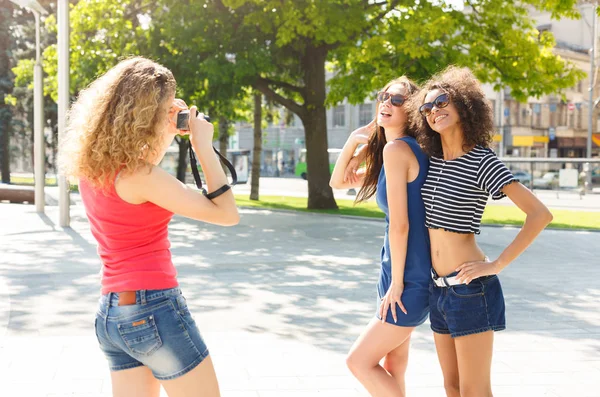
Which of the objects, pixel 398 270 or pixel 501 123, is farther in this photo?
pixel 501 123

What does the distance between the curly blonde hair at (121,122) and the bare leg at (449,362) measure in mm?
1460

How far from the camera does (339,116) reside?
64.5 m

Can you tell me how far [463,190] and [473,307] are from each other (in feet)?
1.53

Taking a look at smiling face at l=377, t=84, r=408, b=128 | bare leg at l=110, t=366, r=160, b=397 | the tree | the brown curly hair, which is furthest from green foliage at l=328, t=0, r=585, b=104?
bare leg at l=110, t=366, r=160, b=397

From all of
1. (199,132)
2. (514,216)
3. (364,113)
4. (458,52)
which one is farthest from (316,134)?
(364,113)

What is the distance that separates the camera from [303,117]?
73.1 ft

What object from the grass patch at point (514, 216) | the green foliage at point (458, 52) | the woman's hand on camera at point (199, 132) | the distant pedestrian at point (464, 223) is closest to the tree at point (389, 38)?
the green foliage at point (458, 52)

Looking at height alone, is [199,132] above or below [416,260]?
above

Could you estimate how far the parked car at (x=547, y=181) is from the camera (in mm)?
32875

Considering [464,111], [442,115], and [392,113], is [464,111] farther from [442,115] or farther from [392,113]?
[392,113]

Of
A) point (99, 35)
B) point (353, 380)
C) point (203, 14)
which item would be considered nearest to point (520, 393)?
point (353, 380)

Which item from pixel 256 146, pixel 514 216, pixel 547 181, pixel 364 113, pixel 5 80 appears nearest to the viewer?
pixel 514 216

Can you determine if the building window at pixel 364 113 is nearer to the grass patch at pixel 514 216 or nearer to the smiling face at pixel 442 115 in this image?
the grass patch at pixel 514 216

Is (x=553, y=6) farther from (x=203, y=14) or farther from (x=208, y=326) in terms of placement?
(x=208, y=326)
